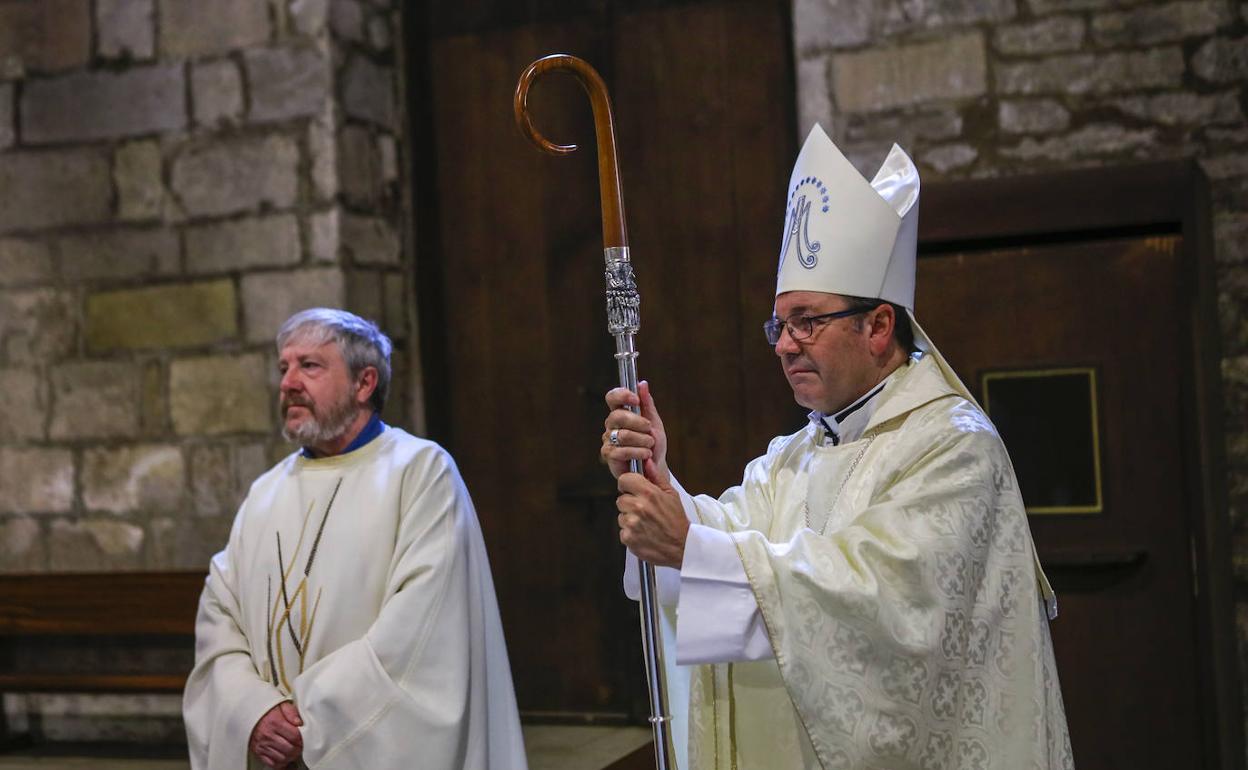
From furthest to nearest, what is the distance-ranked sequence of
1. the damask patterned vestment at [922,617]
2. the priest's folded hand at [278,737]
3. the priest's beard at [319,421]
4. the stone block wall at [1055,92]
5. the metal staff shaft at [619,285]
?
the stone block wall at [1055,92] → the priest's beard at [319,421] → the priest's folded hand at [278,737] → the metal staff shaft at [619,285] → the damask patterned vestment at [922,617]

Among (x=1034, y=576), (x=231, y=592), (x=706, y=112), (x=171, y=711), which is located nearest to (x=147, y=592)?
(x=171, y=711)

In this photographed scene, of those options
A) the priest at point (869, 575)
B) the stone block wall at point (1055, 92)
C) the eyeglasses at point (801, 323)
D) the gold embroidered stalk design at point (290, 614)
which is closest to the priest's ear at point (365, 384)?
the gold embroidered stalk design at point (290, 614)

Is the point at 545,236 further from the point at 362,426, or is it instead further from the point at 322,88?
the point at 362,426

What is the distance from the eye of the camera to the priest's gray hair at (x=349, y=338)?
3504 millimetres

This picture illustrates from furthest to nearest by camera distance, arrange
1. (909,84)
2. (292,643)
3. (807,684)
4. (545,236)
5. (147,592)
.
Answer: (545,236) → (147,592) → (909,84) → (292,643) → (807,684)

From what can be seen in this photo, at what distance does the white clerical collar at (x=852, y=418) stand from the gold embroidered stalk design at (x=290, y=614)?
4.63ft

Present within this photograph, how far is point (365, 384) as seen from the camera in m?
3.53

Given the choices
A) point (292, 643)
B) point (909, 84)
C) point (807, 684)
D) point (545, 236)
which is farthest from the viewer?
point (545, 236)

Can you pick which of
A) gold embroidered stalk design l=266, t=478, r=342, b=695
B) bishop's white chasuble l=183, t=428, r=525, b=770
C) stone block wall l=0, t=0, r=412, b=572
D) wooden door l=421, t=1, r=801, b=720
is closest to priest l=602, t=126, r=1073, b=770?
bishop's white chasuble l=183, t=428, r=525, b=770

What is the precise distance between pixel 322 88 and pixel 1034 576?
3477 mm

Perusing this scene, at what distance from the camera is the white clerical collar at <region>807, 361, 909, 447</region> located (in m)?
2.49

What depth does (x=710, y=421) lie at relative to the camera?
4945 mm

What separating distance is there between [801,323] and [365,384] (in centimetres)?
146

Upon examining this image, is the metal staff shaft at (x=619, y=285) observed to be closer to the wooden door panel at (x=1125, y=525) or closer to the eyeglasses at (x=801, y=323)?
the eyeglasses at (x=801, y=323)
